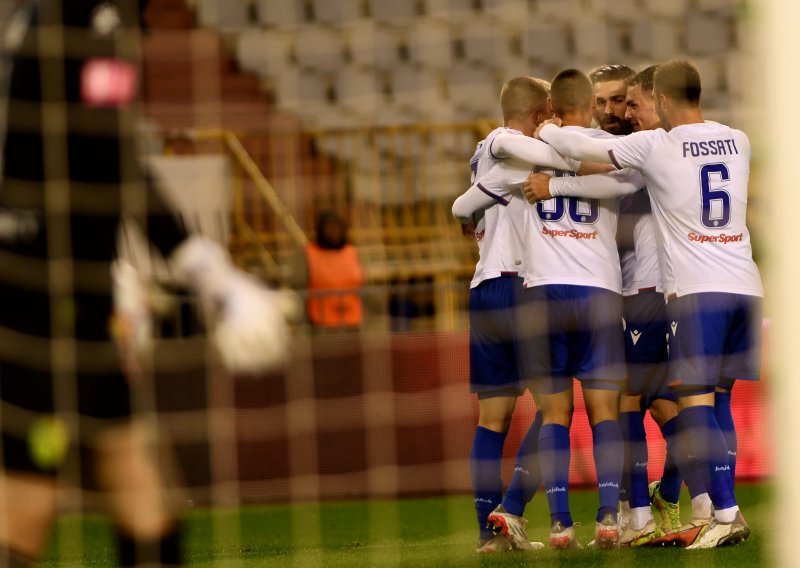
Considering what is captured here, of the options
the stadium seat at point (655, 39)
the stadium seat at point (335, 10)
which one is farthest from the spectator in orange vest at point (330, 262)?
the stadium seat at point (335, 10)

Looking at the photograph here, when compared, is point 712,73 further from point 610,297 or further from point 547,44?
point 610,297

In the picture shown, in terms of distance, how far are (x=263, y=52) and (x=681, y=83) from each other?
694cm

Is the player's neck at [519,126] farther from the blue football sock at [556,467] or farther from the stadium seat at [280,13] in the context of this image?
the stadium seat at [280,13]

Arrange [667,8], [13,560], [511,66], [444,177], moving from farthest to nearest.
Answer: [511,66], [444,177], [667,8], [13,560]

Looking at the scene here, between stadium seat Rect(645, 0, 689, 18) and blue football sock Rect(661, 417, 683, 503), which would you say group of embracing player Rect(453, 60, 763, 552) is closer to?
blue football sock Rect(661, 417, 683, 503)

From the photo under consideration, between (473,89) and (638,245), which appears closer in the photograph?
(638,245)

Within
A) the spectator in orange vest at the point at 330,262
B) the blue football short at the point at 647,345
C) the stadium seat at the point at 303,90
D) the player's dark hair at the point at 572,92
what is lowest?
the blue football short at the point at 647,345

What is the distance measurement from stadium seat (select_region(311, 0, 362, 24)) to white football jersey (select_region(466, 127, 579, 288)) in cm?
520

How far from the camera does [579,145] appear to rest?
15.7 feet

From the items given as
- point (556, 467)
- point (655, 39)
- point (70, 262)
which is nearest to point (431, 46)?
point (655, 39)

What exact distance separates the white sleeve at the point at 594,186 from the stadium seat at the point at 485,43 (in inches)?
176

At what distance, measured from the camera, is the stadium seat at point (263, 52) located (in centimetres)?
1131

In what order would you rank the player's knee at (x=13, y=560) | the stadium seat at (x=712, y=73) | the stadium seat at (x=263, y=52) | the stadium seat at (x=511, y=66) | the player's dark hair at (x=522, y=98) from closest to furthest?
the player's knee at (x=13, y=560) → the player's dark hair at (x=522, y=98) → the stadium seat at (x=712, y=73) → the stadium seat at (x=511, y=66) → the stadium seat at (x=263, y=52)

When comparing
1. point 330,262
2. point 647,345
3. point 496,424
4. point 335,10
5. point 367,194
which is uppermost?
point 335,10
